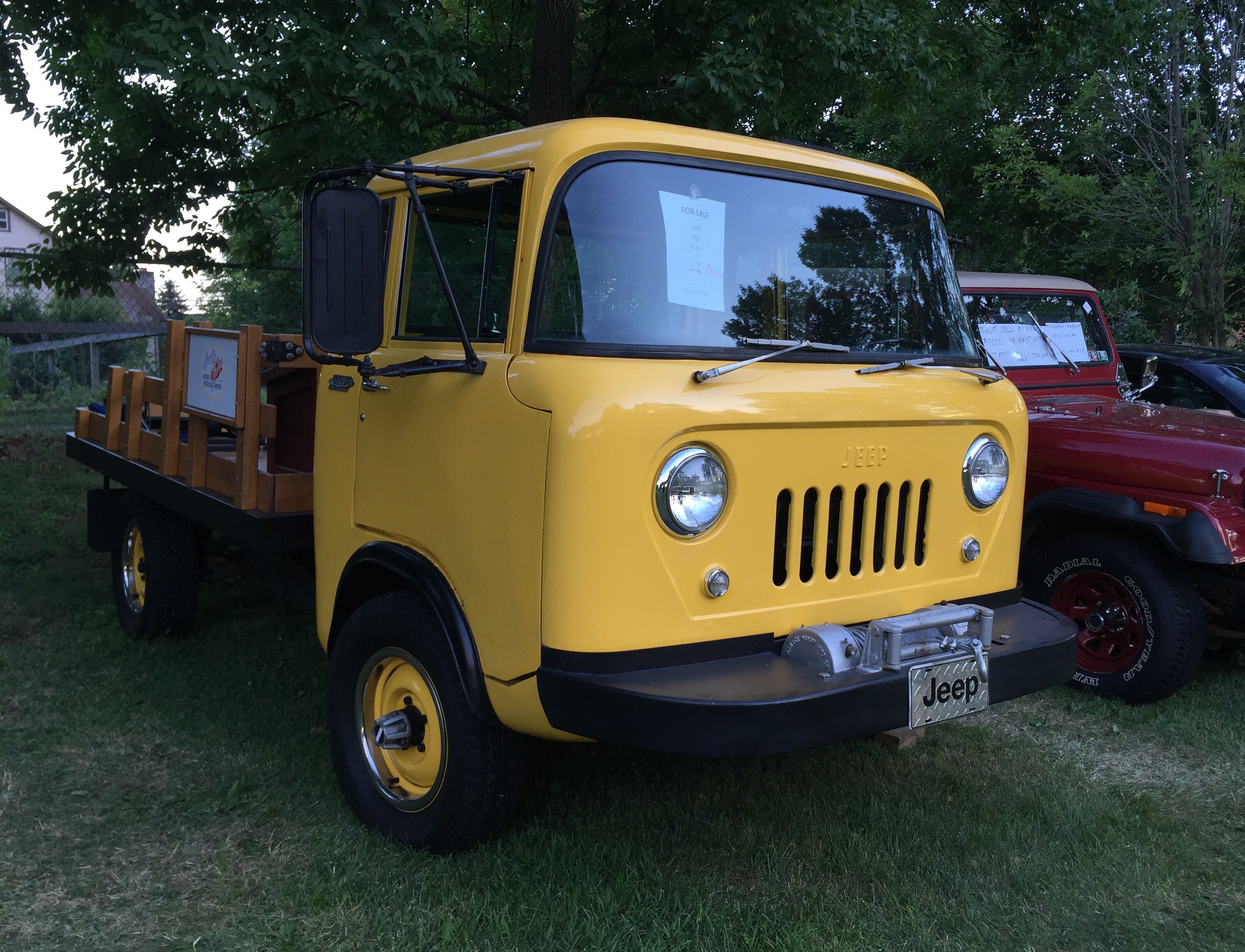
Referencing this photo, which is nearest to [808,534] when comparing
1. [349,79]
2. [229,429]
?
[229,429]

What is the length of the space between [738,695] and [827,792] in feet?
5.04

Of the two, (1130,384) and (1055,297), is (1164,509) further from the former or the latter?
(1130,384)

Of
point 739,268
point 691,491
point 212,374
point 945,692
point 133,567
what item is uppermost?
point 739,268

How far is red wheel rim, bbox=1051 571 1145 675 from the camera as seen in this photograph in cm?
519

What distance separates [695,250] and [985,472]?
1267mm

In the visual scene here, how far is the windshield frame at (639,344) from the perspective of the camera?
3.00 meters

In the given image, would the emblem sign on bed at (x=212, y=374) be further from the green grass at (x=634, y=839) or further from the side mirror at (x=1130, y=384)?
the side mirror at (x=1130, y=384)

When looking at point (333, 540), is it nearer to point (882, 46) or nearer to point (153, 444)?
point (153, 444)

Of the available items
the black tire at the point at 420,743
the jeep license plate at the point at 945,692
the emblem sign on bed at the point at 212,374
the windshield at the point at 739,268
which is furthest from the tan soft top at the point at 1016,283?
the black tire at the point at 420,743

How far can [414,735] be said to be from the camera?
351 cm

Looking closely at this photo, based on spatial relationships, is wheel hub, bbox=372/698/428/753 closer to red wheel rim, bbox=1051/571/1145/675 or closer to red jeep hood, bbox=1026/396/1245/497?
red jeep hood, bbox=1026/396/1245/497

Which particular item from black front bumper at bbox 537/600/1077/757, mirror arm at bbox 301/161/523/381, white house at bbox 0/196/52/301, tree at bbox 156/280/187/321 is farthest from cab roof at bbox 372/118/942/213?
white house at bbox 0/196/52/301

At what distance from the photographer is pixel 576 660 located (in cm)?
280

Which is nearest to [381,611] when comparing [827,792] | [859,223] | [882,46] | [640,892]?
[640,892]
